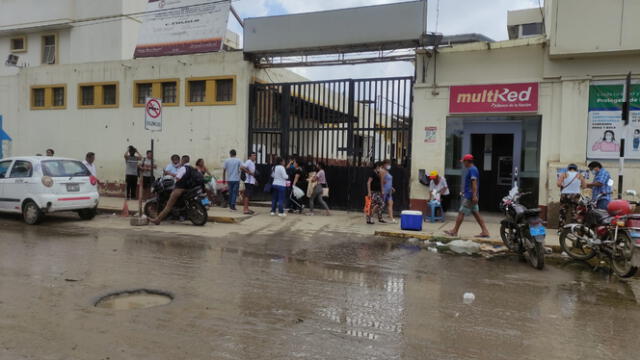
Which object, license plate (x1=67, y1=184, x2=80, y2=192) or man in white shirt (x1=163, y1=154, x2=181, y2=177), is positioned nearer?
license plate (x1=67, y1=184, x2=80, y2=192)

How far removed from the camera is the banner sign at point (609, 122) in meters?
11.7

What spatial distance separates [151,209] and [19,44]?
18959mm

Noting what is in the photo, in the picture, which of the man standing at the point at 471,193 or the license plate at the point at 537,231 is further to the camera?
the man standing at the point at 471,193

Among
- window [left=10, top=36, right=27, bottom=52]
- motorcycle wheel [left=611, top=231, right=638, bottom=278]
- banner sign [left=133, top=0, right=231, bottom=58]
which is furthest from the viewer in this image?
window [left=10, top=36, right=27, bottom=52]

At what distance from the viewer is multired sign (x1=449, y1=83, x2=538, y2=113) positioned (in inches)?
490

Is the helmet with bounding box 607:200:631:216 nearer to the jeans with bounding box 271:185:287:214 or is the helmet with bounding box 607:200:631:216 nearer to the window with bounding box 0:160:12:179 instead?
the jeans with bounding box 271:185:287:214

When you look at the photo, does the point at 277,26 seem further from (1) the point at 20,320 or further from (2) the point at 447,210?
(1) the point at 20,320

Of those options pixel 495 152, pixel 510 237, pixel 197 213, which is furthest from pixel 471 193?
pixel 197 213

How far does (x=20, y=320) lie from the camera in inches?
189

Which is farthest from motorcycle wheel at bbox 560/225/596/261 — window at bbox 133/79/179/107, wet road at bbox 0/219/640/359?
window at bbox 133/79/179/107

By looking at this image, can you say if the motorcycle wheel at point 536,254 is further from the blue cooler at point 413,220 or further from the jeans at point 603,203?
the jeans at point 603,203

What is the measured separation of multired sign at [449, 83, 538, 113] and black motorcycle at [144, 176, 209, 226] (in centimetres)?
686

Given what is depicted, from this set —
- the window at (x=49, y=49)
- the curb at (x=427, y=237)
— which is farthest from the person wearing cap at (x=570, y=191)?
the window at (x=49, y=49)

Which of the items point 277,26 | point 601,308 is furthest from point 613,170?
point 277,26
